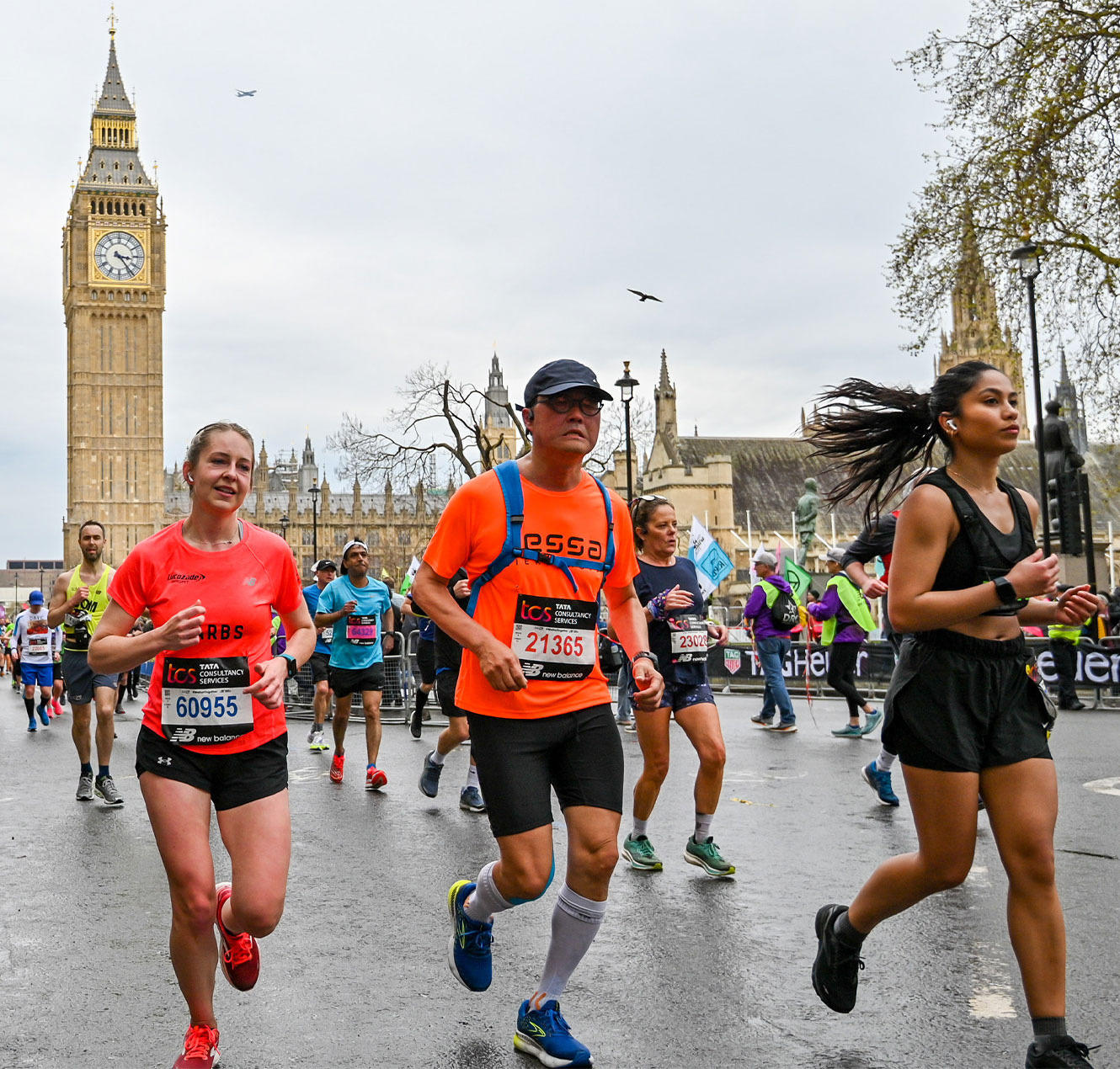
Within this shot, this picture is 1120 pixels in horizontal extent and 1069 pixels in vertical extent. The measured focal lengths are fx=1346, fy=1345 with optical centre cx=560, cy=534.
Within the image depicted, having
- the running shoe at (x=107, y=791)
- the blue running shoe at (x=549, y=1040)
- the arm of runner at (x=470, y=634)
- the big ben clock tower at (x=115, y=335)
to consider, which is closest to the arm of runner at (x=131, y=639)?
the arm of runner at (x=470, y=634)

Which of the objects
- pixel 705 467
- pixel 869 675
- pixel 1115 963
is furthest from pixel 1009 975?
pixel 705 467

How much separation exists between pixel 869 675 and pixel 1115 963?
668 inches

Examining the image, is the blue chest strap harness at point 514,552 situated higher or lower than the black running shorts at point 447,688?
higher

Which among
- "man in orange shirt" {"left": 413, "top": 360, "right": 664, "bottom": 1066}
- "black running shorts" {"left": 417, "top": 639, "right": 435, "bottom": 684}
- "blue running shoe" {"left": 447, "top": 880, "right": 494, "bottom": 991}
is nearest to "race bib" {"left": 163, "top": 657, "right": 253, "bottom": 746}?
"man in orange shirt" {"left": 413, "top": 360, "right": 664, "bottom": 1066}

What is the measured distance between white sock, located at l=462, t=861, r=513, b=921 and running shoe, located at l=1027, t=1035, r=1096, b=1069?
1529 mm

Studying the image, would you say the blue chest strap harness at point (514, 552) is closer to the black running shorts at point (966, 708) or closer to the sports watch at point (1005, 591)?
the black running shorts at point (966, 708)

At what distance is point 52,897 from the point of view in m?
6.39

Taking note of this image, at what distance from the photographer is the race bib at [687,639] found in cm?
694

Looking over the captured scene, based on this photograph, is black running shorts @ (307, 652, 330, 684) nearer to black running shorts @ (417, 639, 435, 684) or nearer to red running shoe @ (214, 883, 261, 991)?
black running shorts @ (417, 639, 435, 684)

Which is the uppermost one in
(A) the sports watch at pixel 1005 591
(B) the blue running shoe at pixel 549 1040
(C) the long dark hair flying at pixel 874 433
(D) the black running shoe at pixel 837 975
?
(C) the long dark hair flying at pixel 874 433

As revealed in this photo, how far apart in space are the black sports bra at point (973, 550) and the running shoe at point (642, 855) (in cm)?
334

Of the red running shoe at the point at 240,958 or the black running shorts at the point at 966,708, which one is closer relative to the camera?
the black running shorts at the point at 966,708

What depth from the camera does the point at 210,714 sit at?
394cm

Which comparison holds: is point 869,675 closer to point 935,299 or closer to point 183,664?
point 935,299
